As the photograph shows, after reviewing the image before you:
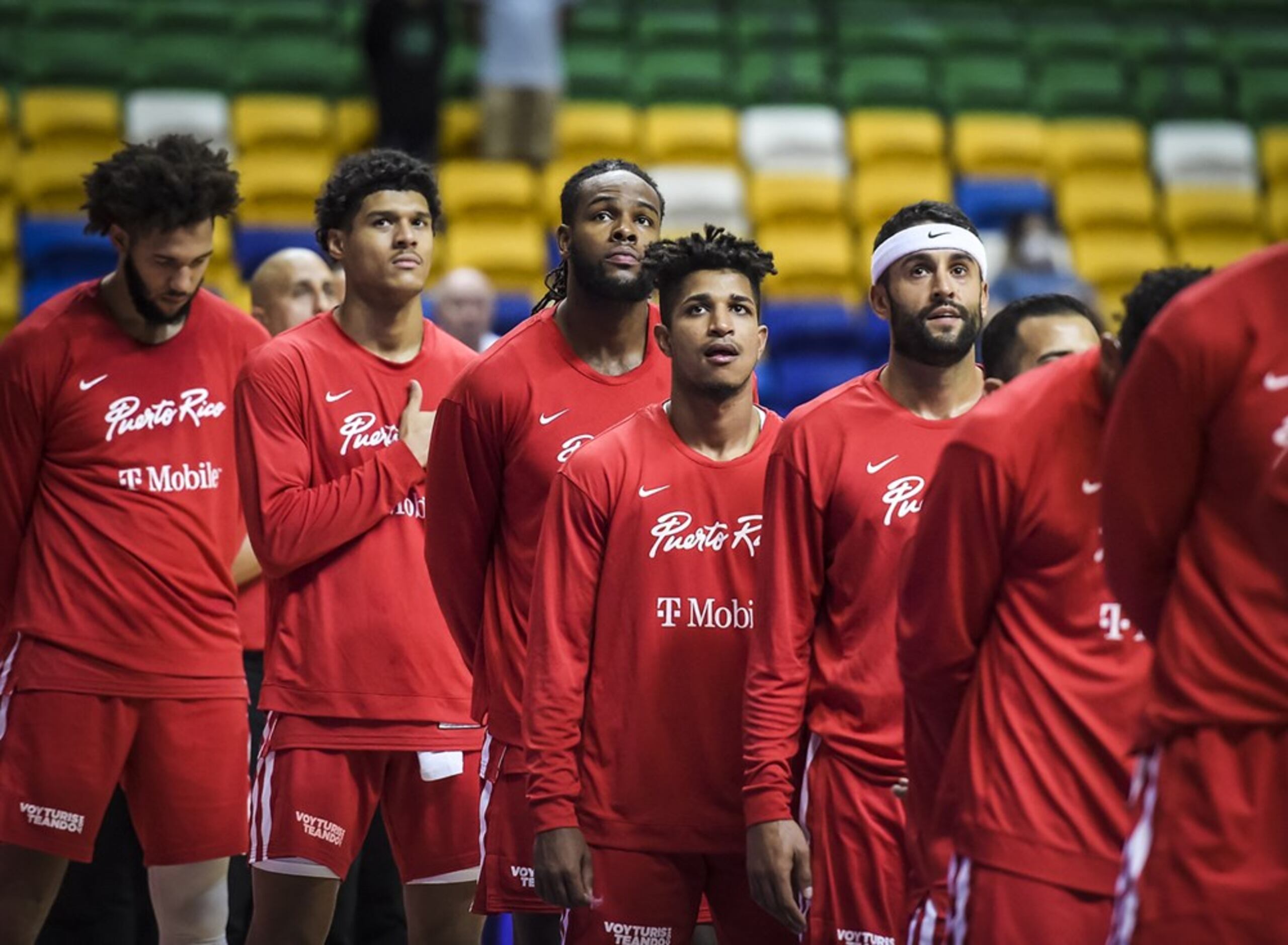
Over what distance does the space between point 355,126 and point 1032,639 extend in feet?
31.0

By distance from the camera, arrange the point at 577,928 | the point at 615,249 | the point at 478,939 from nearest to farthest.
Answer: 1. the point at 577,928
2. the point at 615,249
3. the point at 478,939

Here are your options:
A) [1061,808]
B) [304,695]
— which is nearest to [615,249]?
[304,695]

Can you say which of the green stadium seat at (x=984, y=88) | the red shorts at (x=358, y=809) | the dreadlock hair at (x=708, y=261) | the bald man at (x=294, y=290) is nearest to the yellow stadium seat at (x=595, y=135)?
the green stadium seat at (x=984, y=88)

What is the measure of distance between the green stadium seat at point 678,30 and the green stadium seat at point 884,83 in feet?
2.98

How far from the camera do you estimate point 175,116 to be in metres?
11.8

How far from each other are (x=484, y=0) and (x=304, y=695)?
302 inches

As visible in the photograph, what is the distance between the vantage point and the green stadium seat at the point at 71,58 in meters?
12.2

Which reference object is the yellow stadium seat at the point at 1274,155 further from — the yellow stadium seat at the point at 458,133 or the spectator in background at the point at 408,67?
the spectator in background at the point at 408,67

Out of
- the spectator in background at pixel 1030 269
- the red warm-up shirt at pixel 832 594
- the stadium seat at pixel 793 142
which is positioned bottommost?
the red warm-up shirt at pixel 832 594

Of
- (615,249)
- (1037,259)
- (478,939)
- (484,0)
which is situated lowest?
(478,939)

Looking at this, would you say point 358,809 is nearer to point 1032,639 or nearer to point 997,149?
point 1032,639

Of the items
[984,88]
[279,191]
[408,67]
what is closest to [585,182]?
[408,67]

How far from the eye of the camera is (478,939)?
5.27 meters

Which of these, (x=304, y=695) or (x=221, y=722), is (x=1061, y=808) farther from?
(x=221, y=722)
